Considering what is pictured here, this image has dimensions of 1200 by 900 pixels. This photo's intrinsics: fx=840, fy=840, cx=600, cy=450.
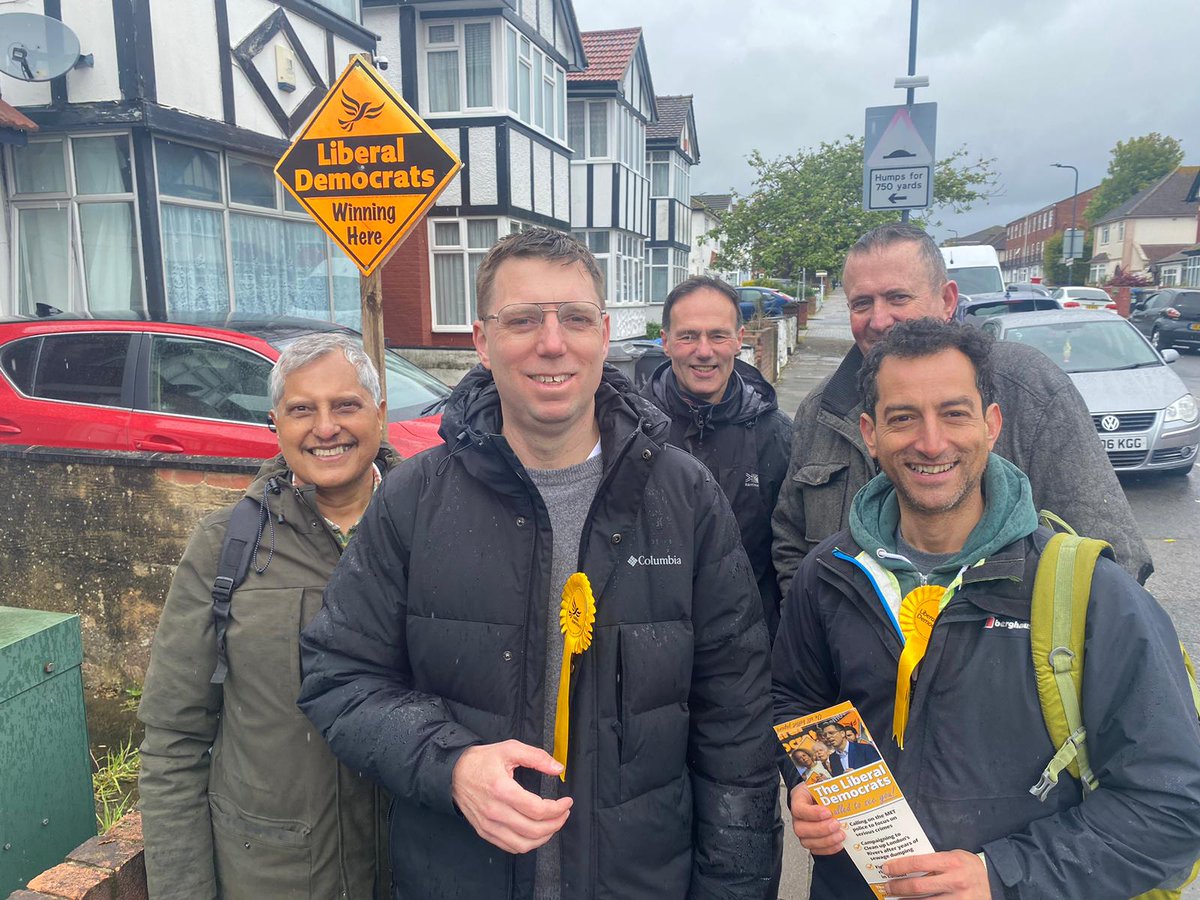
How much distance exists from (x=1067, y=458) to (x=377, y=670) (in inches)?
69.7

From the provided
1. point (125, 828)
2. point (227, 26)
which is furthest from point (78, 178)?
point (125, 828)

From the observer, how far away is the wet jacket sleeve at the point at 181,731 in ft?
6.21

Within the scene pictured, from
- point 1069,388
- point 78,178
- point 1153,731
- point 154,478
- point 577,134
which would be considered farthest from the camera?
point 577,134

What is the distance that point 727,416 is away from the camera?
10.2 feet

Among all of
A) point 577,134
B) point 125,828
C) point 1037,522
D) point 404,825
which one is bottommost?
point 125,828

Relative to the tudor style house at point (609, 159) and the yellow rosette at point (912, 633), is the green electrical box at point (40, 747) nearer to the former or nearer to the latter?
the yellow rosette at point (912, 633)

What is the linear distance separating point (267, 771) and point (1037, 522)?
5.79ft

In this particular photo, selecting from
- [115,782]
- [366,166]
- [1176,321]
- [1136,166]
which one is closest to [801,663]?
[115,782]

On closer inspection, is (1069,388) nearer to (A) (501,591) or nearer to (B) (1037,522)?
(B) (1037,522)

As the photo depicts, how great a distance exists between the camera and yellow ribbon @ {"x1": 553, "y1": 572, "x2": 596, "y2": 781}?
1695 millimetres

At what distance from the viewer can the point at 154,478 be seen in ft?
13.2

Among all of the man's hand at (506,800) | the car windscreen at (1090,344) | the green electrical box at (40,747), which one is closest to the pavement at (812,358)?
the car windscreen at (1090,344)

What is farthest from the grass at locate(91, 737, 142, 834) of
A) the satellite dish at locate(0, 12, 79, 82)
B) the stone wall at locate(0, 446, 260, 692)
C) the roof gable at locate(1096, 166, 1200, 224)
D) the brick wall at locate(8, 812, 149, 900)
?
the roof gable at locate(1096, 166, 1200, 224)

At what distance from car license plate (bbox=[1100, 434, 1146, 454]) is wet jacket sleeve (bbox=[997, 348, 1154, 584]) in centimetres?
723
